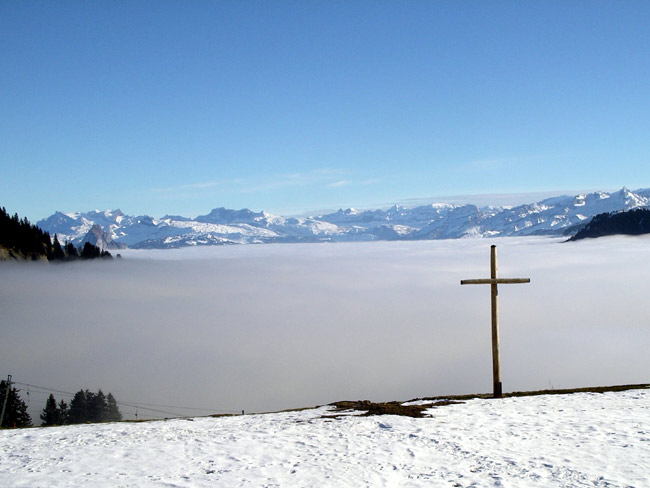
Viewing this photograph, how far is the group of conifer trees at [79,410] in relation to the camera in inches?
4235

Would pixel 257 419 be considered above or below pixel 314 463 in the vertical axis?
below

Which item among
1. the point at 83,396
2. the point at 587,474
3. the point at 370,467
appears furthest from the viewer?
the point at 83,396

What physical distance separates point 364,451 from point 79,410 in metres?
117

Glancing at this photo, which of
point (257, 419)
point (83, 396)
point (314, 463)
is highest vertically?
point (314, 463)

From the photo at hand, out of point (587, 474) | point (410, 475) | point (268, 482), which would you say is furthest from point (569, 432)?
point (268, 482)

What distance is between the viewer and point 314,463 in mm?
14914

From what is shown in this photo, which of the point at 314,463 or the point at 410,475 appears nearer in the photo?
the point at 410,475

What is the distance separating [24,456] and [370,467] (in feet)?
36.2

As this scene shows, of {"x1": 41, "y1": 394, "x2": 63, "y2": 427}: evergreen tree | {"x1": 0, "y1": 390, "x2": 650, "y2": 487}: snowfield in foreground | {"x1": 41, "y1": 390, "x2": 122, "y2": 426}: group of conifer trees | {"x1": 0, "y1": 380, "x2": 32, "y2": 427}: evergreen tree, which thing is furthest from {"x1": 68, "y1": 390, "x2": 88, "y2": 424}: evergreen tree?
{"x1": 0, "y1": 390, "x2": 650, "y2": 487}: snowfield in foreground

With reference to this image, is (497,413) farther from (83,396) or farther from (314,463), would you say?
(83,396)

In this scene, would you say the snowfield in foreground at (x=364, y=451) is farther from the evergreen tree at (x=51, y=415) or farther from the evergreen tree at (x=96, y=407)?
the evergreen tree at (x=96, y=407)

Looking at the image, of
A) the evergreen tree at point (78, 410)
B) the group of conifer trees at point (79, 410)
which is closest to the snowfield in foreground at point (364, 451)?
the group of conifer trees at point (79, 410)

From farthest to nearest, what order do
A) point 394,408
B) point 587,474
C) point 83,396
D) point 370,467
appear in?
point 83,396 → point 394,408 → point 370,467 → point 587,474

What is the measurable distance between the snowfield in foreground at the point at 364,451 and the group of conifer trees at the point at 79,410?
9986 centimetres
